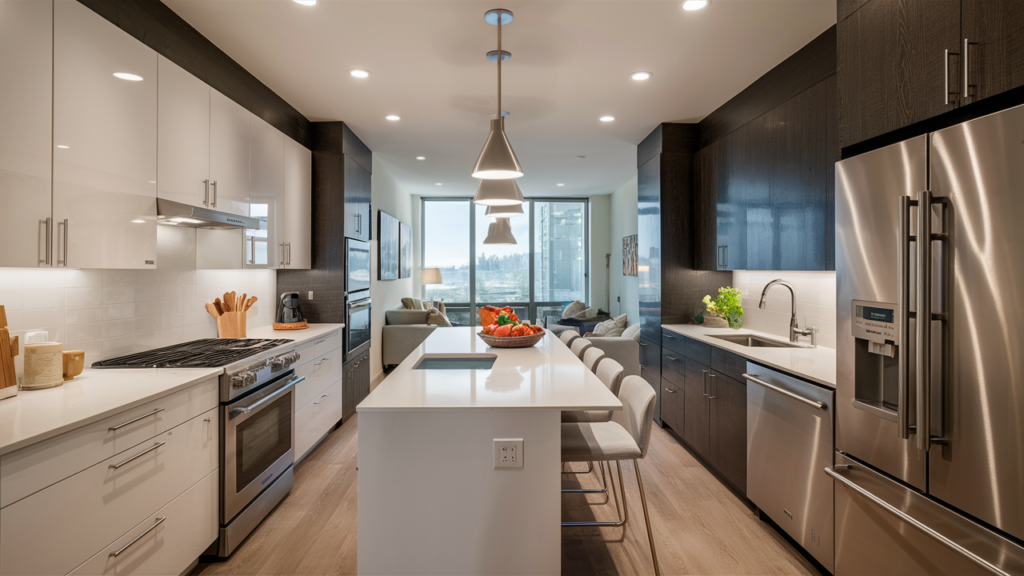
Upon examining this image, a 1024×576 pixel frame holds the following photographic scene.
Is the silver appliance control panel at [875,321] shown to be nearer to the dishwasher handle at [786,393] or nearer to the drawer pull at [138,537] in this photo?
the dishwasher handle at [786,393]

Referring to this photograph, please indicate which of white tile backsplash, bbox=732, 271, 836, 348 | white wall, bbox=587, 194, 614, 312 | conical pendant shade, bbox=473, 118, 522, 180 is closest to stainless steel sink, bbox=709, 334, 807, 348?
white tile backsplash, bbox=732, 271, 836, 348

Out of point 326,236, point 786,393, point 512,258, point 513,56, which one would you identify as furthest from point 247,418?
point 512,258

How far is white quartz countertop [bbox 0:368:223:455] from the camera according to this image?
1481 millimetres

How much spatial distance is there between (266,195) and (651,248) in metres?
3.32

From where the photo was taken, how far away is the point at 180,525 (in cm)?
212

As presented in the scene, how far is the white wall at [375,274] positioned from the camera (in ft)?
20.0

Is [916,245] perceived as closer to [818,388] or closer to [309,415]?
[818,388]

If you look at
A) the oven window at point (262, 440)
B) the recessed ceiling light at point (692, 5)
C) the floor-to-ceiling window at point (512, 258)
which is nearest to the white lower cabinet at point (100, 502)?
the oven window at point (262, 440)

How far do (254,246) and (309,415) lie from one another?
1229 millimetres

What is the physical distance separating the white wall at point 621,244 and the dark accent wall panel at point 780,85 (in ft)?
10.6

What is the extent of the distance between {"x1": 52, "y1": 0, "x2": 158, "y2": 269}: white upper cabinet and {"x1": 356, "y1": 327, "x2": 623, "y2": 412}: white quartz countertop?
49.4 inches

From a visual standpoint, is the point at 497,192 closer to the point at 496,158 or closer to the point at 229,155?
the point at 496,158

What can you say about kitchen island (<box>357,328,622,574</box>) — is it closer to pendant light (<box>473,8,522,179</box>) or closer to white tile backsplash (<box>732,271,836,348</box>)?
pendant light (<box>473,8,522,179</box>)

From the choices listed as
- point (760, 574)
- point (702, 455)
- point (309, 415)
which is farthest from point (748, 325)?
point (309, 415)
